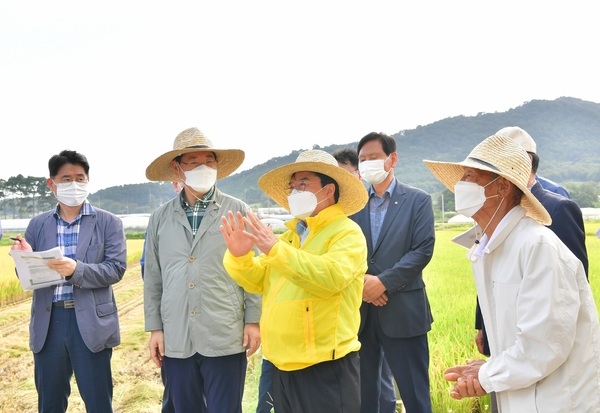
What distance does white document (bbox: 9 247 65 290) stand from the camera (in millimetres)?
2838

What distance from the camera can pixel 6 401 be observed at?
→ 4.59 metres

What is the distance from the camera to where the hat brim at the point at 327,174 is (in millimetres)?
2486

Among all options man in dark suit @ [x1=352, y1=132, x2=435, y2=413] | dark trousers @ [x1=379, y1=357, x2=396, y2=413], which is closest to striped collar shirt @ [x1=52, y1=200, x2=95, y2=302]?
man in dark suit @ [x1=352, y1=132, x2=435, y2=413]

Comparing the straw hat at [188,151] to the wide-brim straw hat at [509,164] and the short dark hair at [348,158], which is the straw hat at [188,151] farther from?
the wide-brim straw hat at [509,164]

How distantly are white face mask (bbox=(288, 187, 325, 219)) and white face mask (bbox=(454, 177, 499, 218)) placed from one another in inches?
28.6

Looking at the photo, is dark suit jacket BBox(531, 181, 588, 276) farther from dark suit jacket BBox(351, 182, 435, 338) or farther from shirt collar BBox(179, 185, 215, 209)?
shirt collar BBox(179, 185, 215, 209)

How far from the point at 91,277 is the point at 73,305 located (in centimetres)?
22

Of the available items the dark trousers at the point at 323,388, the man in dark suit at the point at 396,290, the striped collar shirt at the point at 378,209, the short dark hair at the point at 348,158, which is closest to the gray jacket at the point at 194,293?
the dark trousers at the point at 323,388

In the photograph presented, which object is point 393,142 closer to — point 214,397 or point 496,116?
point 214,397

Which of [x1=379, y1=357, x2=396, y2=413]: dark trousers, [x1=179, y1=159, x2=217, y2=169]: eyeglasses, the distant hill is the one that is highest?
the distant hill

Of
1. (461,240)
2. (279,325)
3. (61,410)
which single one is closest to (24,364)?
(61,410)

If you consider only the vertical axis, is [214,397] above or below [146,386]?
above

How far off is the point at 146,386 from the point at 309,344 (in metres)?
3.40

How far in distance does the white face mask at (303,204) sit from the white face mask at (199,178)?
69 centimetres
